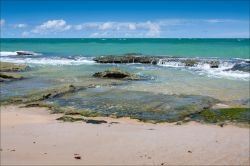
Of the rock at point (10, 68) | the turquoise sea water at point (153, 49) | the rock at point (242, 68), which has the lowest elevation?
the rock at point (242, 68)

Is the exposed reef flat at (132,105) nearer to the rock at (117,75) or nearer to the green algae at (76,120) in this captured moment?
the green algae at (76,120)

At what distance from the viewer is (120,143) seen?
1202 cm

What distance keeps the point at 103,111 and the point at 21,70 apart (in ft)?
72.2

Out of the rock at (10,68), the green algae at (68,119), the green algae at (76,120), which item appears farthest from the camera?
the rock at (10,68)

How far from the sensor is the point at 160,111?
1703 cm

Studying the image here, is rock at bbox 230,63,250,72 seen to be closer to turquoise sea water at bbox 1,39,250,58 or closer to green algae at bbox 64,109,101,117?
turquoise sea water at bbox 1,39,250,58

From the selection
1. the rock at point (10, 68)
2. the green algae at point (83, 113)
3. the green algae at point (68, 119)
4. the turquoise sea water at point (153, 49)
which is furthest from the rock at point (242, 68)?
the green algae at point (68, 119)

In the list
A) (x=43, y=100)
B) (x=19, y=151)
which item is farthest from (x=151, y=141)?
(x=43, y=100)

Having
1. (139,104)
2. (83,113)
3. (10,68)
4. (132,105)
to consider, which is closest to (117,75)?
(139,104)

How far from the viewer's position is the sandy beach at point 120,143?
10555 millimetres

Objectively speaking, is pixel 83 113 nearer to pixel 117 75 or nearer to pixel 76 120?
pixel 76 120

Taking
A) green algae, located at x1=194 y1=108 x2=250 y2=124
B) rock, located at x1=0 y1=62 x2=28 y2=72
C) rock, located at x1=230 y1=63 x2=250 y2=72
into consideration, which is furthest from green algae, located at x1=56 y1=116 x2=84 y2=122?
rock, located at x1=230 y1=63 x2=250 y2=72

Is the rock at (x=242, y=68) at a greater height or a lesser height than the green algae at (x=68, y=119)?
greater

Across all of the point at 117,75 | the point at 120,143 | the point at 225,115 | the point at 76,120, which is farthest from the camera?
the point at 117,75
